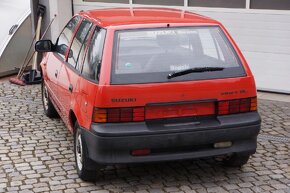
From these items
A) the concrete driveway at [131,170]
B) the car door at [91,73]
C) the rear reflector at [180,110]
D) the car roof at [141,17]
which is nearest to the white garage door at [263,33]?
the concrete driveway at [131,170]

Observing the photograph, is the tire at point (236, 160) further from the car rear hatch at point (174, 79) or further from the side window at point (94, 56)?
the side window at point (94, 56)

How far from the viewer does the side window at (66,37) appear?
6.32 m

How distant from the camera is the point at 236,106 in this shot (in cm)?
490

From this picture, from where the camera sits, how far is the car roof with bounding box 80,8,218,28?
5.14 meters

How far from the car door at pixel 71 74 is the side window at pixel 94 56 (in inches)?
9.6

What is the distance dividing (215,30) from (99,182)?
1.92 m

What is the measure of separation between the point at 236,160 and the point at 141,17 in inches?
70.6

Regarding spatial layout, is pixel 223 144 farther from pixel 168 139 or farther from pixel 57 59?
pixel 57 59

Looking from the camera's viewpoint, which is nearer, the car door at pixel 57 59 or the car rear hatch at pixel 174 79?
the car rear hatch at pixel 174 79

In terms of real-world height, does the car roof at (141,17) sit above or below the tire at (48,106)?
above

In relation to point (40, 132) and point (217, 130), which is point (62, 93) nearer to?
point (40, 132)

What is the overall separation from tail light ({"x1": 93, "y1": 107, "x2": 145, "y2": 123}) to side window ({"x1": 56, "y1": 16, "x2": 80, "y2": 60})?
1.85 meters

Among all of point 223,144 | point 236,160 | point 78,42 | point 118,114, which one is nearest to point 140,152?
point 118,114

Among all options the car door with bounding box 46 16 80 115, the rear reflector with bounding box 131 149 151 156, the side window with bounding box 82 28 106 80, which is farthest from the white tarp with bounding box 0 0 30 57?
the rear reflector with bounding box 131 149 151 156
